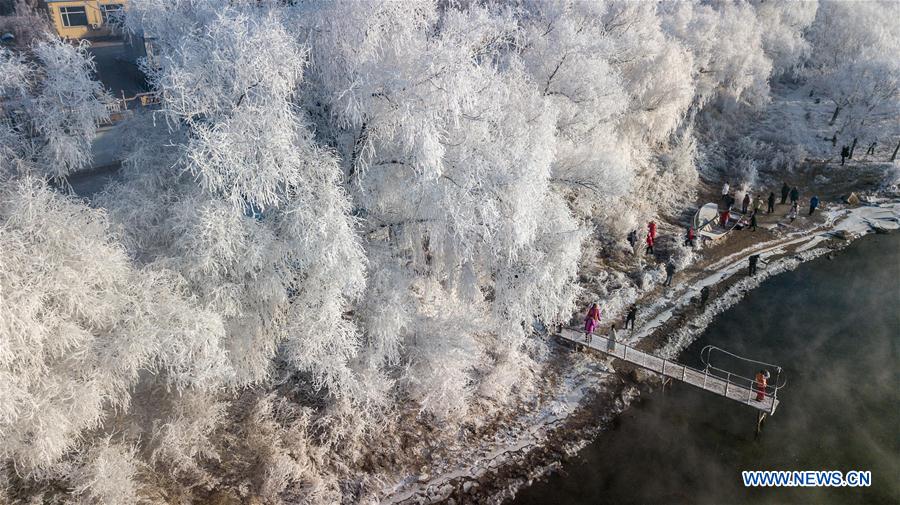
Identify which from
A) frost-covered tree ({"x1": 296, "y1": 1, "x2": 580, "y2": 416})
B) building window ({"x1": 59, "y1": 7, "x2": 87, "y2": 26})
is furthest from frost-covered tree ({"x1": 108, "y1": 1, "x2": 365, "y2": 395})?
building window ({"x1": 59, "y1": 7, "x2": 87, "y2": 26})

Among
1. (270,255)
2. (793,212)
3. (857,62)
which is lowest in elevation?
(793,212)

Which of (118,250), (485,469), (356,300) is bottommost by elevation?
(485,469)

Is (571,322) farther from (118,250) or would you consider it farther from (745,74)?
(745,74)

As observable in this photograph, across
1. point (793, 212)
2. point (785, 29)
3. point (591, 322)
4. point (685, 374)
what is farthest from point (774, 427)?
point (785, 29)

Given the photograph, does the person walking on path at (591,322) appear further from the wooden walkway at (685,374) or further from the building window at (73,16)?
the building window at (73,16)

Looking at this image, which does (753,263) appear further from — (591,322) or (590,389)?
(590,389)

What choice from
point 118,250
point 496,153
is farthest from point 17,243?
point 496,153

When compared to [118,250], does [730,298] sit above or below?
below
